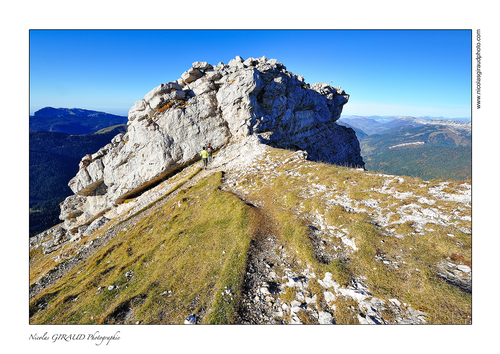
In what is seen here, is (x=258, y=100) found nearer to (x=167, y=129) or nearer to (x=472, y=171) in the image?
(x=167, y=129)

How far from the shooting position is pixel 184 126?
144ft

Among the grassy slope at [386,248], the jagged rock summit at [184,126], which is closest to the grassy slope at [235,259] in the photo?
the grassy slope at [386,248]

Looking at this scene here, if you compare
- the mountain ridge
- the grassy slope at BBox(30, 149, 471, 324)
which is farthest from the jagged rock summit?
the grassy slope at BBox(30, 149, 471, 324)

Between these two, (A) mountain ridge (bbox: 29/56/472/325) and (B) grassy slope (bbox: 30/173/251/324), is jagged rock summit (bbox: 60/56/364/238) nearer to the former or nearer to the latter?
(A) mountain ridge (bbox: 29/56/472/325)

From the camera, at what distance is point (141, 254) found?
58.1 ft

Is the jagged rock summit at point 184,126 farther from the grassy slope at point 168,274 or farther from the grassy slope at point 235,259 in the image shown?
the grassy slope at point 168,274

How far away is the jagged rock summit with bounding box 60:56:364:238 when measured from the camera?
43219mm

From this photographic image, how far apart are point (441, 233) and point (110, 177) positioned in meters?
58.1

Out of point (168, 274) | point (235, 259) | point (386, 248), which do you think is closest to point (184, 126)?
point (168, 274)

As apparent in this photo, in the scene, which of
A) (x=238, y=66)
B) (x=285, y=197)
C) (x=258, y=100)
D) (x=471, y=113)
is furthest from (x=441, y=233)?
(x=238, y=66)

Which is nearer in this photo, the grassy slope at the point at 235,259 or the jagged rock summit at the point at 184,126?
the grassy slope at the point at 235,259

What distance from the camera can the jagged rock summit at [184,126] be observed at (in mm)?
43219

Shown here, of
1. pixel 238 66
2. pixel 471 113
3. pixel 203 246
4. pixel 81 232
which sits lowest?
pixel 81 232

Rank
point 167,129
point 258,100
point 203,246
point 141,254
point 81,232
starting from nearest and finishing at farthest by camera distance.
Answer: point 203,246 → point 141,254 → point 81,232 → point 167,129 → point 258,100
